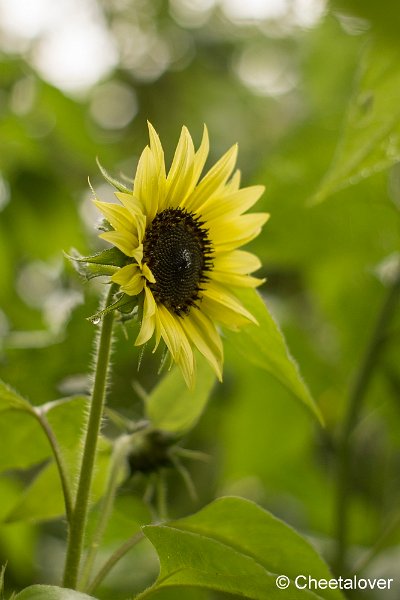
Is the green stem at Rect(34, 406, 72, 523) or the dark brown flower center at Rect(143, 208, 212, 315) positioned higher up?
the dark brown flower center at Rect(143, 208, 212, 315)

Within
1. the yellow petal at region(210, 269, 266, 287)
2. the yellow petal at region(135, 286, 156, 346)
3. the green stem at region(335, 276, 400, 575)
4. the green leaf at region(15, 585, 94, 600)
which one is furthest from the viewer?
the green stem at region(335, 276, 400, 575)

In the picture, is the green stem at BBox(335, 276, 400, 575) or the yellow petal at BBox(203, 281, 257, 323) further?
the green stem at BBox(335, 276, 400, 575)

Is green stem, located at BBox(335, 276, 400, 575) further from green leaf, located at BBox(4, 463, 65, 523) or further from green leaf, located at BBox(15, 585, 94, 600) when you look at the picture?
green leaf, located at BBox(15, 585, 94, 600)

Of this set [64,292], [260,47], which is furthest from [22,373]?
[260,47]

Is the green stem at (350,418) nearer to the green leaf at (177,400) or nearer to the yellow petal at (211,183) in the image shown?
the green leaf at (177,400)

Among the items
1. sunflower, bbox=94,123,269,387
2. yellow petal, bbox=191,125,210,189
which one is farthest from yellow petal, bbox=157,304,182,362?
yellow petal, bbox=191,125,210,189

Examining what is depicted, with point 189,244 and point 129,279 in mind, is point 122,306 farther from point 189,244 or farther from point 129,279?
point 189,244
